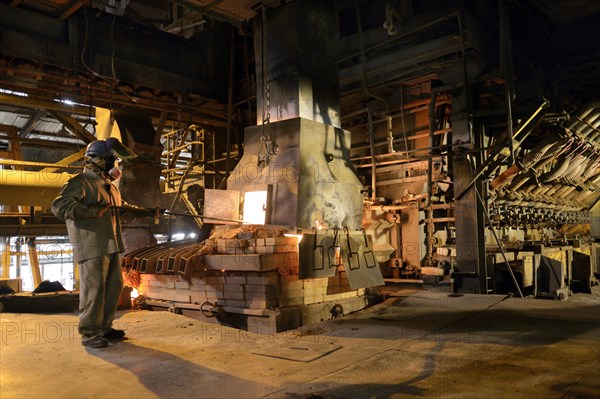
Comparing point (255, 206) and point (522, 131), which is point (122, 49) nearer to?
point (255, 206)

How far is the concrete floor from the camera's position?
11.9 ft

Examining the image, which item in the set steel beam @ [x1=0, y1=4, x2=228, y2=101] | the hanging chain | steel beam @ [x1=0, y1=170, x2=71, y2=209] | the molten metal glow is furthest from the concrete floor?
steel beam @ [x1=0, y1=4, x2=228, y2=101]

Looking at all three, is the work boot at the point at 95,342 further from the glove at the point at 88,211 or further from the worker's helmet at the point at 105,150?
the worker's helmet at the point at 105,150

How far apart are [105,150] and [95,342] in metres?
2.09

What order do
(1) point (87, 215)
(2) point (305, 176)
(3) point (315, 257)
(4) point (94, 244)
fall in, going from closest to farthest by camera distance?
(1) point (87, 215) → (4) point (94, 244) → (3) point (315, 257) → (2) point (305, 176)

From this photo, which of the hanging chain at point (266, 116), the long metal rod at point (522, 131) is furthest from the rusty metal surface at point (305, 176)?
the long metal rod at point (522, 131)

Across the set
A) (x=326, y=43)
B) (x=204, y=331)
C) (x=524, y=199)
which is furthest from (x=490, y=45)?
(x=204, y=331)

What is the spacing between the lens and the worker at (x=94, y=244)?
16.0 ft

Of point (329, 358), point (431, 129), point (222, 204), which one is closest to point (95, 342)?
point (329, 358)

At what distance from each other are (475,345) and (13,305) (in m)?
6.40

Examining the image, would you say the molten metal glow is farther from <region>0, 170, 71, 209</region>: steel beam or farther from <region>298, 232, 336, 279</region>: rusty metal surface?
<region>0, 170, 71, 209</region>: steel beam

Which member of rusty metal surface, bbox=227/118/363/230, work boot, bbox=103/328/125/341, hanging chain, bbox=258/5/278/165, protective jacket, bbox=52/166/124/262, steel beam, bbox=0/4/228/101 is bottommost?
work boot, bbox=103/328/125/341

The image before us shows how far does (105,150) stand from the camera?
5.32m

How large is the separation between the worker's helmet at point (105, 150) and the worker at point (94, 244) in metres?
0.01
